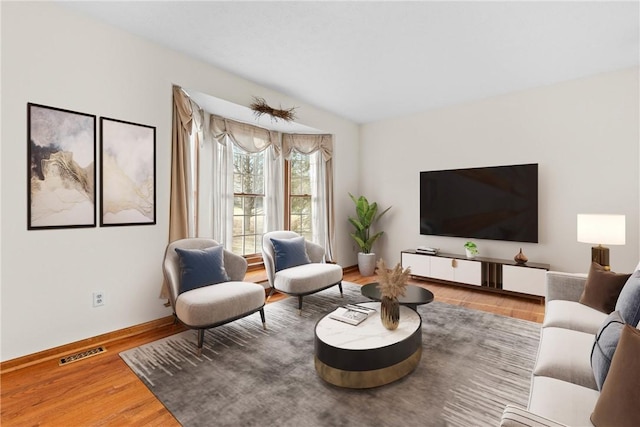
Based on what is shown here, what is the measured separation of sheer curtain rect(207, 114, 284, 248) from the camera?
400 cm

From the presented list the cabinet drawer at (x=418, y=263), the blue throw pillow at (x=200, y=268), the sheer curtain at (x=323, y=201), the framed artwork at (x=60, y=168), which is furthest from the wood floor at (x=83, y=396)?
the cabinet drawer at (x=418, y=263)

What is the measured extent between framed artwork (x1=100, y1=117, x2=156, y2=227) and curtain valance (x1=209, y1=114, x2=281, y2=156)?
3.58ft

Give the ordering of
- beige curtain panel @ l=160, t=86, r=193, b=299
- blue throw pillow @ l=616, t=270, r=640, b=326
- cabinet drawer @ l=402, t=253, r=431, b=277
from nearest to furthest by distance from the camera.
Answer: blue throw pillow @ l=616, t=270, r=640, b=326
beige curtain panel @ l=160, t=86, r=193, b=299
cabinet drawer @ l=402, t=253, r=431, b=277

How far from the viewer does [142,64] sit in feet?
9.44

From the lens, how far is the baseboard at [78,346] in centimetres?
224

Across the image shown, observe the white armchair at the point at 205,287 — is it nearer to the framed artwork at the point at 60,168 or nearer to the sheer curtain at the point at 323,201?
the framed artwork at the point at 60,168

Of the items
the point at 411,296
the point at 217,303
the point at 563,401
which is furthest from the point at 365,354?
the point at 217,303

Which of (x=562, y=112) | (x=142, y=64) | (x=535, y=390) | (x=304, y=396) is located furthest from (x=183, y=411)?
(x=562, y=112)

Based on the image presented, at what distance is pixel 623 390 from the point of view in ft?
3.31

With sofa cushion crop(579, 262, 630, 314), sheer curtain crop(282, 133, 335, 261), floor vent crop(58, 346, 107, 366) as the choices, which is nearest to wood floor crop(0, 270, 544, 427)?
floor vent crop(58, 346, 107, 366)

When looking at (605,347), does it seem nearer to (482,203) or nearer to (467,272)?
(467,272)

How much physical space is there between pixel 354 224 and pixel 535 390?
399 centimetres

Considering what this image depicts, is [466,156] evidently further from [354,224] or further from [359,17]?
[359,17]

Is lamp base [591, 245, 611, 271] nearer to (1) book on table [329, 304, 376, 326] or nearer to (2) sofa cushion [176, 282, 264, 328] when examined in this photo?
(1) book on table [329, 304, 376, 326]
